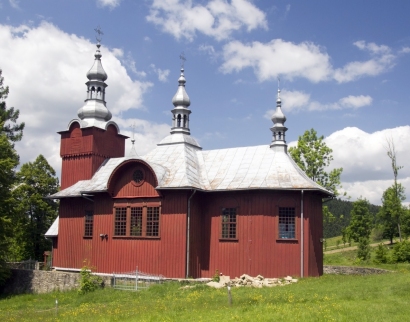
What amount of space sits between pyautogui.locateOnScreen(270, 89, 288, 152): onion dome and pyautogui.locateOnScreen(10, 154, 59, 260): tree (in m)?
20.7

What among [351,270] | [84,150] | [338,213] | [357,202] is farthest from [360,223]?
[338,213]

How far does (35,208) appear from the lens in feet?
126

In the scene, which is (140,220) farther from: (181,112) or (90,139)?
(181,112)

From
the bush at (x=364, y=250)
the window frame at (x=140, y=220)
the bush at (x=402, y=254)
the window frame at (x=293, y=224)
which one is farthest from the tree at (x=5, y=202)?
the bush at (x=364, y=250)

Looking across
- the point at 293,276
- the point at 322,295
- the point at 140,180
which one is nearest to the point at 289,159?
the point at 293,276

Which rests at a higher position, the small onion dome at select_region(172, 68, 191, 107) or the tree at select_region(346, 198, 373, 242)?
the small onion dome at select_region(172, 68, 191, 107)

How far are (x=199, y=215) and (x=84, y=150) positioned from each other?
879 cm

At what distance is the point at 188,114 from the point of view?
97.2ft

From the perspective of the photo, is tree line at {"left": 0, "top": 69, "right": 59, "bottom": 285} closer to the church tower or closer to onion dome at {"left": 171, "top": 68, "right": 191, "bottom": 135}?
the church tower

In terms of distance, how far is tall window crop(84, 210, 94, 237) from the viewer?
86.2ft

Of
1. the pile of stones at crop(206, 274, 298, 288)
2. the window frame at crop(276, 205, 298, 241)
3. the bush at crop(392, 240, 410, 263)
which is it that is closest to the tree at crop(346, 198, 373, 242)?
the bush at crop(392, 240, 410, 263)

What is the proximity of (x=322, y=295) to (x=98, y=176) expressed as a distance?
15837 millimetres

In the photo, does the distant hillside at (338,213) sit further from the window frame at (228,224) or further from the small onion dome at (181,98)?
the window frame at (228,224)

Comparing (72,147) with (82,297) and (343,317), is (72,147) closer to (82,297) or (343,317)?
(82,297)
